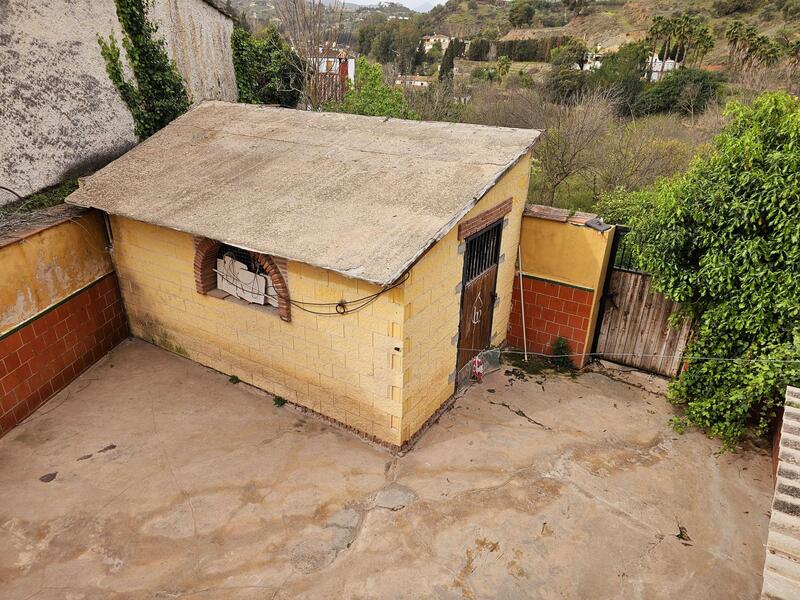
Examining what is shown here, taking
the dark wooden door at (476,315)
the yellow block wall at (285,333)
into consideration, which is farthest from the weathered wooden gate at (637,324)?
the yellow block wall at (285,333)

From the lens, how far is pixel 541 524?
5.91 metres

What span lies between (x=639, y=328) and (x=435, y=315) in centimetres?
413

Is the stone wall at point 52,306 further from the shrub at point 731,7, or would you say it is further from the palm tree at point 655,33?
the shrub at point 731,7

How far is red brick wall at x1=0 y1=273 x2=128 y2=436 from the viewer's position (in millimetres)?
7078

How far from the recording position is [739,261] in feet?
21.9

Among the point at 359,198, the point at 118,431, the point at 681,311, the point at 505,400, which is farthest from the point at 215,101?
the point at 681,311

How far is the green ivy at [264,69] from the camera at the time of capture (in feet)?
42.8

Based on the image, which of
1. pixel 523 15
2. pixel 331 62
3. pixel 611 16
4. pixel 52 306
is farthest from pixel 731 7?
pixel 52 306

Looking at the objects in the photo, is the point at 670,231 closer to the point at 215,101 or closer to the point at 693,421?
the point at 693,421

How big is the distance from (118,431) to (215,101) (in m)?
7.52

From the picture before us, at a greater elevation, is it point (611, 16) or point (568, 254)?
point (611, 16)

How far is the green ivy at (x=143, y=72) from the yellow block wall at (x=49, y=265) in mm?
2986

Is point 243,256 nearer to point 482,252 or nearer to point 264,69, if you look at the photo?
point 482,252

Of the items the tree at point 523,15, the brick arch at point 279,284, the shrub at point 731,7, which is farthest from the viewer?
the tree at point 523,15
